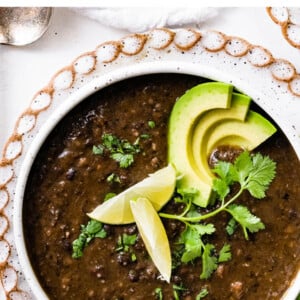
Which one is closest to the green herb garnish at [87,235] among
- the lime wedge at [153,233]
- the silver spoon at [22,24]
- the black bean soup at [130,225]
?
the black bean soup at [130,225]

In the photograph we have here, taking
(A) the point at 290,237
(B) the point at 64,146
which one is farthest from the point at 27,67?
(A) the point at 290,237

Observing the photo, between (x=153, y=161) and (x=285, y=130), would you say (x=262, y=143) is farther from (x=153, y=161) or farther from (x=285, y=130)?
(x=153, y=161)

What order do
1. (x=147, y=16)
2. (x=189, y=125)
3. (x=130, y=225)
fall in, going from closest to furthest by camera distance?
Result: (x=189, y=125) → (x=130, y=225) → (x=147, y=16)

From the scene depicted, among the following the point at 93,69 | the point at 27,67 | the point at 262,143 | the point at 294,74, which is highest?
the point at 27,67

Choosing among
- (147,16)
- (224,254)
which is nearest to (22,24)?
(147,16)

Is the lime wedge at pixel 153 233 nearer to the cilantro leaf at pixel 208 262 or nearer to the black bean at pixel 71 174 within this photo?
the cilantro leaf at pixel 208 262

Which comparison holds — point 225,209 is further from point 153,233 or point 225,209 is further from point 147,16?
point 147,16

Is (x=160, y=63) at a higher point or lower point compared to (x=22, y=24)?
lower
